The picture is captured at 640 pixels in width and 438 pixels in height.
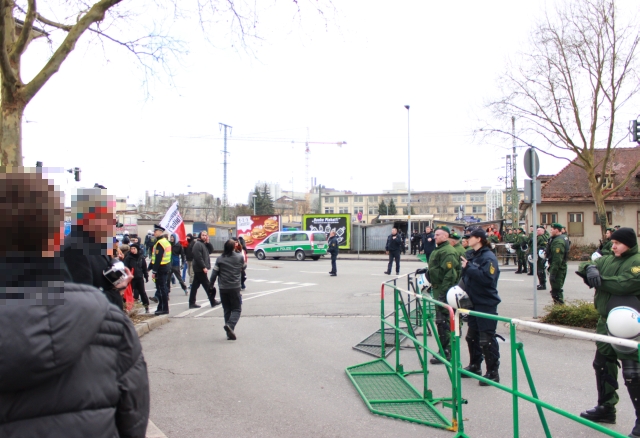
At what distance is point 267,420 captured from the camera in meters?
4.95

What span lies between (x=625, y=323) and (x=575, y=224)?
34832mm

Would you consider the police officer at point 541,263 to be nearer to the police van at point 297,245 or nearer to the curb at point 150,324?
the curb at point 150,324

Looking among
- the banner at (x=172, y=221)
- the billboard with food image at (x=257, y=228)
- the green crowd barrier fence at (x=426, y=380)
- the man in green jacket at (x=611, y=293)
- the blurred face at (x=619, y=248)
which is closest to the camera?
the green crowd barrier fence at (x=426, y=380)

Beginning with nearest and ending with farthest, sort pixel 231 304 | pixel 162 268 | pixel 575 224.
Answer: pixel 231 304 → pixel 162 268 → pixel 575 224

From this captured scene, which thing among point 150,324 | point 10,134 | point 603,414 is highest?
point 10,134

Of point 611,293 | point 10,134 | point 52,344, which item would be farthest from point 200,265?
point 52,344

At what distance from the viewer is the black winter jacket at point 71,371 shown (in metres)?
1.63

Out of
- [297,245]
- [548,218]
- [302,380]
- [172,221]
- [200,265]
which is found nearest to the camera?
[302,380]

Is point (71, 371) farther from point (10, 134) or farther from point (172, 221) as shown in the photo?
point (172, 221)

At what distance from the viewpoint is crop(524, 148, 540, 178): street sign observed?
978 cm

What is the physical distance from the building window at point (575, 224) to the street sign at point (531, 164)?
1146 inches

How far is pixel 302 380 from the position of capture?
248 inches

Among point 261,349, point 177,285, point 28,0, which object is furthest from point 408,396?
point 177,285

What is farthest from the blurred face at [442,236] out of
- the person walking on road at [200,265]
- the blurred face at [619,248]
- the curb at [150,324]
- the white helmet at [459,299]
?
the person walking on road at [200,265]
